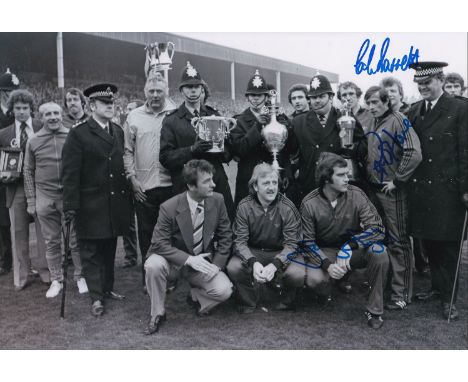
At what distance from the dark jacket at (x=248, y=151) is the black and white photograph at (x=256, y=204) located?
2 centimetres

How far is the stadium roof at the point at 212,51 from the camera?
14.5 feet

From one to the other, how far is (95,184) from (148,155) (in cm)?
62

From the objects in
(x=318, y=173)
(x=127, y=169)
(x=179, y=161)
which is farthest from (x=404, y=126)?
(x=127, y=169)

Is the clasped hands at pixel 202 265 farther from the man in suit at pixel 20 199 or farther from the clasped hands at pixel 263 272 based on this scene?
the man in suit at pixel 20 199

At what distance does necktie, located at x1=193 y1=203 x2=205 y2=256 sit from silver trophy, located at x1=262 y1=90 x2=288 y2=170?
78 cm

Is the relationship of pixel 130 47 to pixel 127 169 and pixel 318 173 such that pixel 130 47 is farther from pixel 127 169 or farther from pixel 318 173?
pixel 318 173

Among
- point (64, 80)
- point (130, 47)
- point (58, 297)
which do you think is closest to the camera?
point (58, 297)

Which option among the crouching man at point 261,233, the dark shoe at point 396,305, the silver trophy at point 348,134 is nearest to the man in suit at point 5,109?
the crouching man at point 261,233

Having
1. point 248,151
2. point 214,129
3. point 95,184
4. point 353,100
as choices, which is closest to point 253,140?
point 248,151

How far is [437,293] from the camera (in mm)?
Answer: 4531

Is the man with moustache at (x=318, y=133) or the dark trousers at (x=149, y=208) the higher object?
→ the man with moustache at (x=318, y=133)

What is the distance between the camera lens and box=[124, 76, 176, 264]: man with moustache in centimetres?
457
